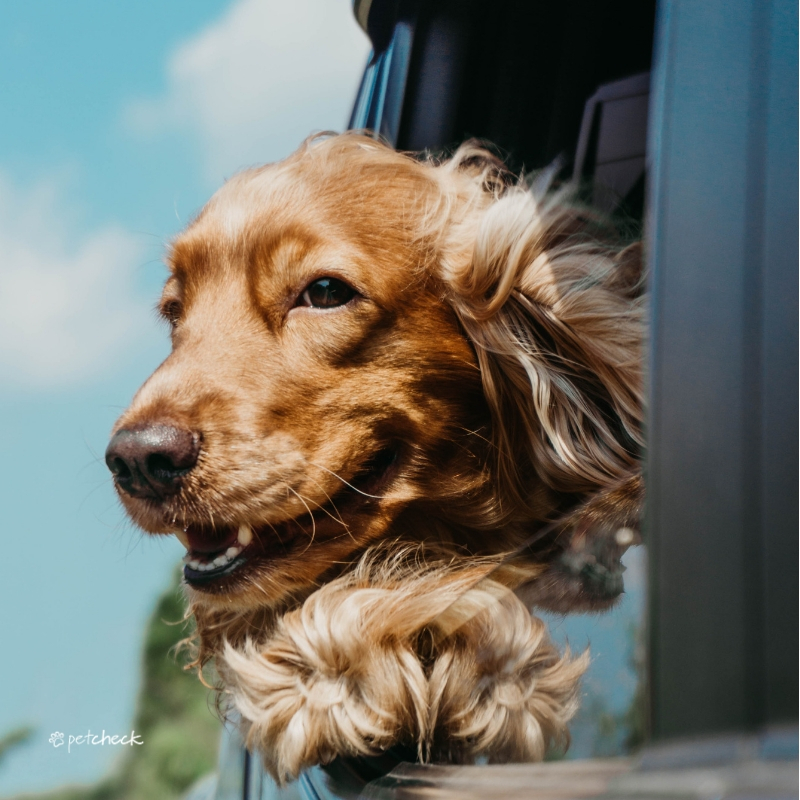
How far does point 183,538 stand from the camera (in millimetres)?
2084

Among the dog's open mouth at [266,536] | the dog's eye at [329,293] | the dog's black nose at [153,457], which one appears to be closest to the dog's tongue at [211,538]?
the dog's open mouth at [266,536]

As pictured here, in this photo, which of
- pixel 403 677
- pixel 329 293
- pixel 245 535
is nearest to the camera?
pixel 403 677

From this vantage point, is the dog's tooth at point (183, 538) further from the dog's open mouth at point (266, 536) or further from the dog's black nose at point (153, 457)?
the dog's black nose at point (153, 457)

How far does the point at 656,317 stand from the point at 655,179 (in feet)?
0.69

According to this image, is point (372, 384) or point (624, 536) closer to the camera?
point (624, 536)

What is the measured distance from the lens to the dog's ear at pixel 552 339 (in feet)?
6.81

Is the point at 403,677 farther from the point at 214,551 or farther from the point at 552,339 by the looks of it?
the point at 552,339

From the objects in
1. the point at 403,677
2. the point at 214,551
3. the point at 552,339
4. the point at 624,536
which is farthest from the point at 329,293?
the point at 624,536

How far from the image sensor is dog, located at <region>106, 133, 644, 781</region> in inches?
72.8

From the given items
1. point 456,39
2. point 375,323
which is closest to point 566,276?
point 375,323

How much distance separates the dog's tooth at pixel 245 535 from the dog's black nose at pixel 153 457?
20cm

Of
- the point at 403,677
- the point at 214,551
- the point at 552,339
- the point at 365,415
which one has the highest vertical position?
the point at 552,339

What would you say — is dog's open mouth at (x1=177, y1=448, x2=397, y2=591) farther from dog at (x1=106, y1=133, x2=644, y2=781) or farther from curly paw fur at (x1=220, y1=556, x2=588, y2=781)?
curly paw fur at (x1=220, y1=556, x2=588, y2=781)

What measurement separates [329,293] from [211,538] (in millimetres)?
660
